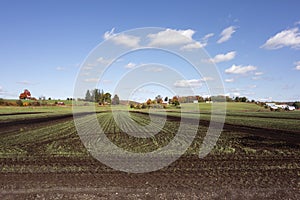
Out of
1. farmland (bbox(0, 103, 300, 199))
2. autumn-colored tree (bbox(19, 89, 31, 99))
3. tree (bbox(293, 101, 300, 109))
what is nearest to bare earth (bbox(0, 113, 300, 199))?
farmland (bbox(0, 103, 300, 199))

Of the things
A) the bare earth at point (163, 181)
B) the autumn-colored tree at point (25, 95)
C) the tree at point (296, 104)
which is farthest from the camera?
the autumn-colored tree at point (25, 95)

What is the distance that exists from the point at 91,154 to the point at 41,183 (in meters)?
4.40

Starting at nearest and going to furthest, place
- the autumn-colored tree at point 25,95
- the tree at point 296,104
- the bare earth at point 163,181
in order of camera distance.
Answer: the bare earth at point 163,181 → the tree at point 296,104 → the autumn-colored tree at point 25,95

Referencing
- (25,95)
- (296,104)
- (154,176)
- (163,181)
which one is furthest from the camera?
(25,95)

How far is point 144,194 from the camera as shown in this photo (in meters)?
7.52

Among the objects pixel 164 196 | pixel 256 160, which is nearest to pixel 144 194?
pixel 164 196

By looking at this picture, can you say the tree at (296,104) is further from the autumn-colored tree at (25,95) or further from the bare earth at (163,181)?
the autumn-colored tree at (25,95)

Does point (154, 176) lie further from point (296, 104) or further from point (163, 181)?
point (296, 104)

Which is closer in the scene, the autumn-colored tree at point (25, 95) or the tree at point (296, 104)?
the tree at point (296, 104)

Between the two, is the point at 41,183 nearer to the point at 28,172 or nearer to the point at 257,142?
the point at 28,172

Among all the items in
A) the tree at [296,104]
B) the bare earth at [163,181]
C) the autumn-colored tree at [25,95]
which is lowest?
the bare earth at [163,181]

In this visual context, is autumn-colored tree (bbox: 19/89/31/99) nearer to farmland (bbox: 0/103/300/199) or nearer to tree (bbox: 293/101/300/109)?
tree (bbox: 293/101/300/109)

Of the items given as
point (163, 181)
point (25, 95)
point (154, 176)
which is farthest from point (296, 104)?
point (25, 95)

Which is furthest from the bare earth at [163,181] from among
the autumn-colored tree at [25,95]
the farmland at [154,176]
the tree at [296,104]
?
the autumn-colored tree at [25,95]
